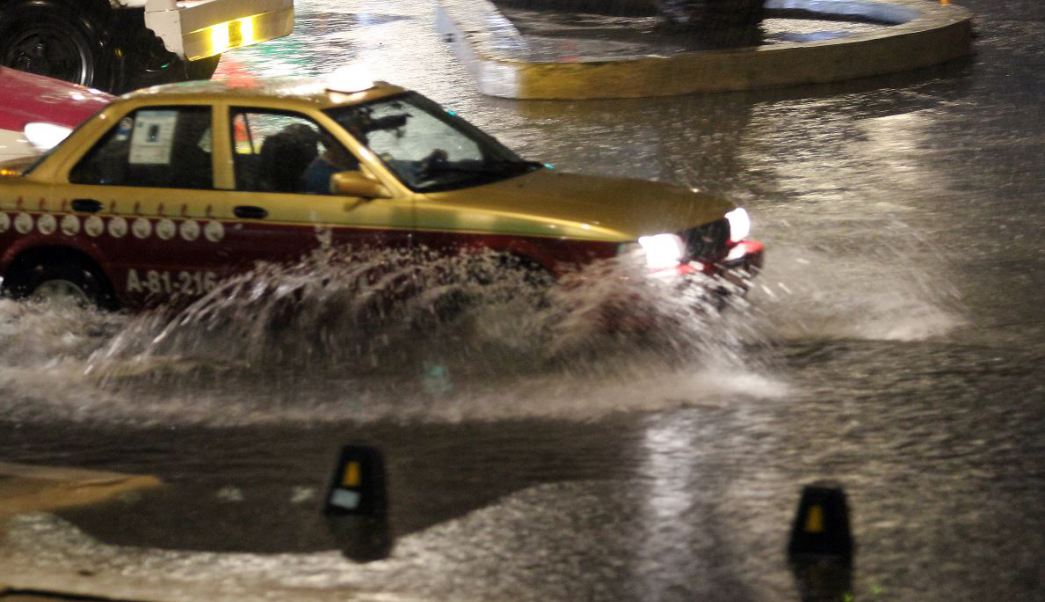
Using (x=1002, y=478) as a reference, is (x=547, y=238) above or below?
above

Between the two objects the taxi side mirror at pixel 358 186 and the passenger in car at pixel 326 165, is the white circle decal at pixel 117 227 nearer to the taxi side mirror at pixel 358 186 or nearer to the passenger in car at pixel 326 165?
the passenger in car at pixel 326 165

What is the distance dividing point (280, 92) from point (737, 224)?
2.52 meters

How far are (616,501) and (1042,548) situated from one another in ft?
5.09

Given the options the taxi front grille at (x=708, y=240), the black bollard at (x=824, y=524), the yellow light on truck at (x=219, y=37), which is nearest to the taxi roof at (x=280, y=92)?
the taxi front grille at (x=708, y=240)

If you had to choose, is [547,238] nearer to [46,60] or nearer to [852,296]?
[852,296]

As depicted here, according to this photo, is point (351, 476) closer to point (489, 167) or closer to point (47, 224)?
point (489, 167)

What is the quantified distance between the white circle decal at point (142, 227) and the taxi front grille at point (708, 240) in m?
2.78

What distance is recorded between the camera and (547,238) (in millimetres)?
7199

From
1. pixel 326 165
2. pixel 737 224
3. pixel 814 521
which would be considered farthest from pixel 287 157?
pixel 814 521

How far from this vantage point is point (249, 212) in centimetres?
767

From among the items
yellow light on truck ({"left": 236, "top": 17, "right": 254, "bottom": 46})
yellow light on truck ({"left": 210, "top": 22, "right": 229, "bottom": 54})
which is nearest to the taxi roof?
yellow light on truck ({"left": 210, "top": 22, "right": 229, "bottom": 54})

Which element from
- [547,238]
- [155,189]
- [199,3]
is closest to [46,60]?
[199,3]

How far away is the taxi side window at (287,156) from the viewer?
7676mm

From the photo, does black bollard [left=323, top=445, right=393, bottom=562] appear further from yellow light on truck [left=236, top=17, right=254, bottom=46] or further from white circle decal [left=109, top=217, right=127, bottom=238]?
yellow light on truck [left=236, top=17, right=254, bottom=46]
